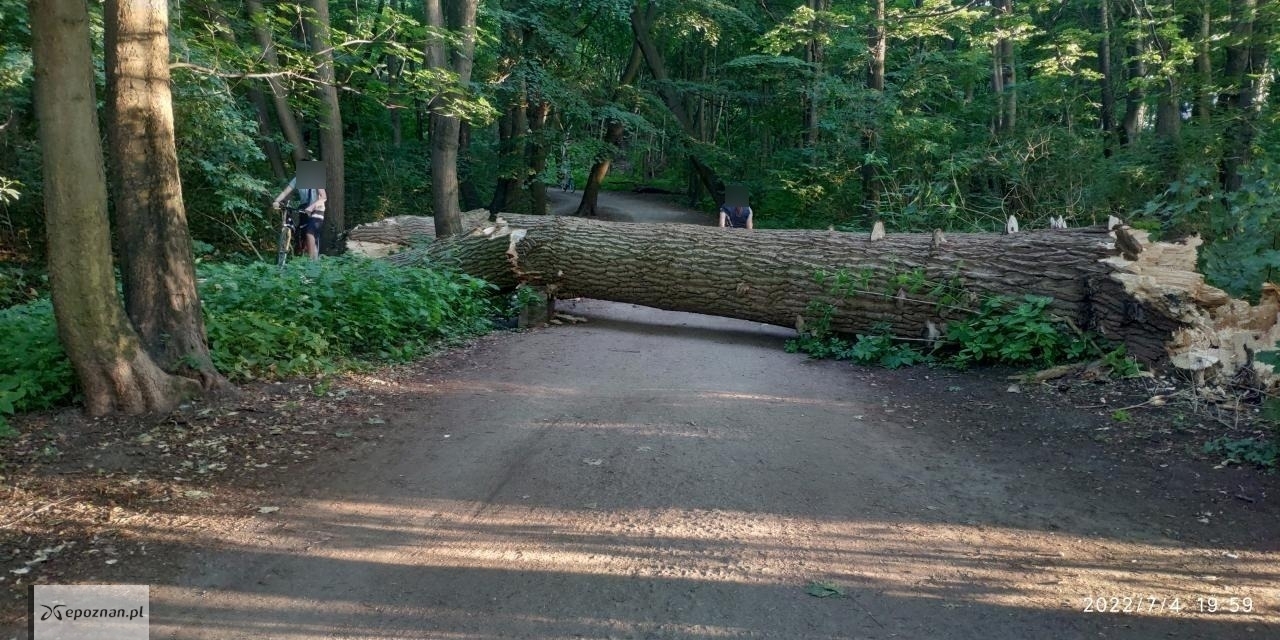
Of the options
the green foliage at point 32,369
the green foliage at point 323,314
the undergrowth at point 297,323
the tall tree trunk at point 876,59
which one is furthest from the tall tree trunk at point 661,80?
the green foliage at point 32,369

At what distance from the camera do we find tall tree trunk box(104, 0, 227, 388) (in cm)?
633

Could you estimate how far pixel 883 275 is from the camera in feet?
33.3

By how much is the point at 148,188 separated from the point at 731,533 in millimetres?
5065

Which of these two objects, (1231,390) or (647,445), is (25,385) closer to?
(647,445)

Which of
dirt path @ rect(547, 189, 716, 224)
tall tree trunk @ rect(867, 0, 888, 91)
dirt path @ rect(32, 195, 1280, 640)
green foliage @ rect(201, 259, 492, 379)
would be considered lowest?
dirt path @ rect(32, 195, 1280, 640)

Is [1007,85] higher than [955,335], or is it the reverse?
[1007,85]

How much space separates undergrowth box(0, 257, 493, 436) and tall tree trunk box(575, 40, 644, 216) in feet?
40.4

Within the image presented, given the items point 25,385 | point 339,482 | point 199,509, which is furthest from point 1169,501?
point 25,385

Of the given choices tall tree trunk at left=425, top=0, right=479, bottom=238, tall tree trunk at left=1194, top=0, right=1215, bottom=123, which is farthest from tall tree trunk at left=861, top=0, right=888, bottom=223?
tall tree trunk at left=425, top=0, right=479, bottom=238

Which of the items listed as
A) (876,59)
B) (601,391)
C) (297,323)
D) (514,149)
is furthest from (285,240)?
(876,59)

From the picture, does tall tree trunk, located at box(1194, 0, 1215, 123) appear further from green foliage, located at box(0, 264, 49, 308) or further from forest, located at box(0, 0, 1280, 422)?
green foliage, located at box(0, 264, 49, 308)

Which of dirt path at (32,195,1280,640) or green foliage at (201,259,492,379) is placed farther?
green foliage at (201,259,492,379)

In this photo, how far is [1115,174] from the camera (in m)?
14.7

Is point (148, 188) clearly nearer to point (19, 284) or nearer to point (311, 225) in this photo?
point (311, 225)
